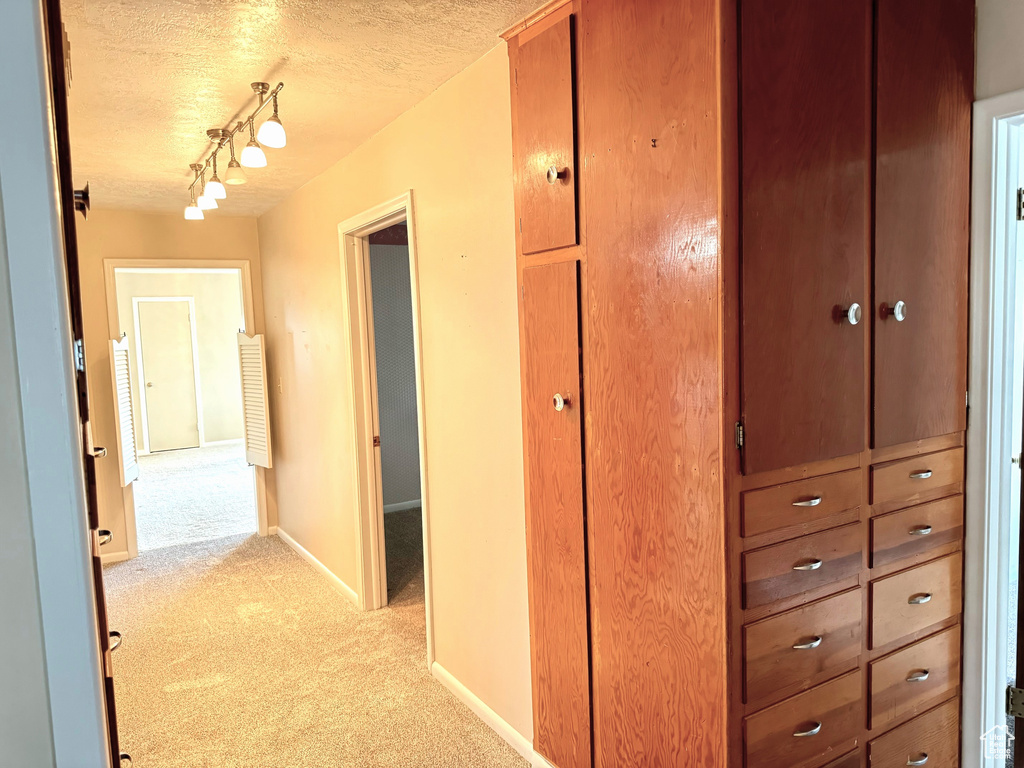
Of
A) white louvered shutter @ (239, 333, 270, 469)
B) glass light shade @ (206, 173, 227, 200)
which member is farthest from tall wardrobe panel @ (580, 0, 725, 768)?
white louvered shutter @ (239, 333, 270, 469)

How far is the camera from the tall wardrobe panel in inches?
61.3

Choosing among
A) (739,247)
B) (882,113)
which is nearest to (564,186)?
(739,247)

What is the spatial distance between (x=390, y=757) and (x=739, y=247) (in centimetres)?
211

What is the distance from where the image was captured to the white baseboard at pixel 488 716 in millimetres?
2410

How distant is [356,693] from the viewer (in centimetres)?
293

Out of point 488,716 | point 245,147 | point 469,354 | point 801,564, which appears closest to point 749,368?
point 801,564

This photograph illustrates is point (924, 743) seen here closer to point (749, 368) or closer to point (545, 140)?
point (749, 368)

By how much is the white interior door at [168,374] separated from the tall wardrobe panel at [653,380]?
905 centimetres

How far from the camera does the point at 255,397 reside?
5.10 meters

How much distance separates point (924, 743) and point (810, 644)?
2.24 ft

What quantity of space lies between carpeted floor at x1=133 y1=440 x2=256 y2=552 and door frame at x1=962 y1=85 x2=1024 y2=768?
4.82 m

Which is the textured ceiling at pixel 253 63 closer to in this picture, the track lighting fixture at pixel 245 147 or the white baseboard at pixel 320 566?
the track lighting fixture at pixel 245 147

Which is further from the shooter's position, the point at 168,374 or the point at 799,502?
the point at 168,374

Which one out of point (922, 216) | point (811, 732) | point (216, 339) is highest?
point (922, 216)
